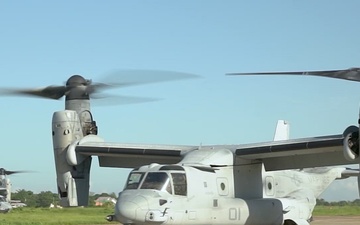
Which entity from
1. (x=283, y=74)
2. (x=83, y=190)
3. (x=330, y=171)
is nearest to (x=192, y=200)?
(x=283, y=74)

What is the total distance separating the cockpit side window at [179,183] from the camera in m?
18.0

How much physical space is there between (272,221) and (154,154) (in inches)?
195

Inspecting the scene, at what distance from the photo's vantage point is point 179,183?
1812 cm

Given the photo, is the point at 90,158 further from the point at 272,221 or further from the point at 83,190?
the point at 272,221

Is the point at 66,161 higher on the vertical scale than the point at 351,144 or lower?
higher

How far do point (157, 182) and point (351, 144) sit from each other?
5.73 meters

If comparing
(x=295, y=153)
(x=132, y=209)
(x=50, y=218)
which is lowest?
(x=132, y=209)

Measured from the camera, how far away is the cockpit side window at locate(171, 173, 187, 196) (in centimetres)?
1802

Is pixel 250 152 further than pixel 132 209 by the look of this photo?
Yes

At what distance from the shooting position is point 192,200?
1841cm

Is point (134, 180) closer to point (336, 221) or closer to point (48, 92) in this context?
point (48, 92)

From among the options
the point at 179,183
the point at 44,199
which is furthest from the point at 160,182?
the point at 44,199

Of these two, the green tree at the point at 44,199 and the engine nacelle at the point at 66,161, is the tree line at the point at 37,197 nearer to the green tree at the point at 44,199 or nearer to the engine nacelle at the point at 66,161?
the green tree at the point at 44,199

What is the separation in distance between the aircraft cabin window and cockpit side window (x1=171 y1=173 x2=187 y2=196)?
0.19 meters
